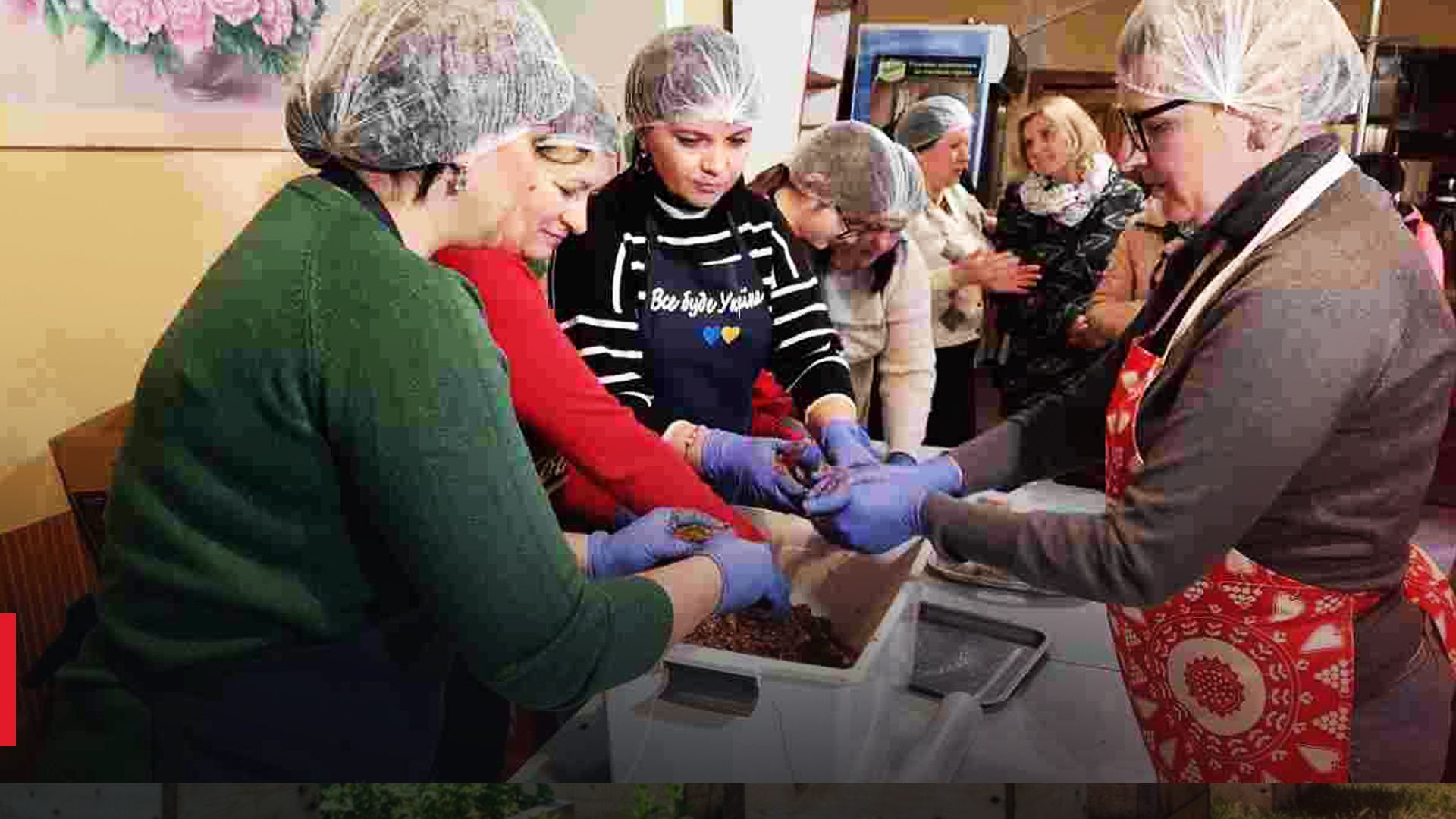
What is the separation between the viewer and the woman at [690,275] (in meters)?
1.05

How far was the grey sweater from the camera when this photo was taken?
68cm

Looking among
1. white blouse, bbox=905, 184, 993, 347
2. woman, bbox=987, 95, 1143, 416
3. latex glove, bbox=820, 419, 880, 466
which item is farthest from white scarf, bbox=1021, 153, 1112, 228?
latex glove, bbox=820, 419, 880, 466

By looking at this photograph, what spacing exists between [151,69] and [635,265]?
51 cm

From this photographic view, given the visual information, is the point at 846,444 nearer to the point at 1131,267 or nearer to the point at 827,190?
the point at 827,190

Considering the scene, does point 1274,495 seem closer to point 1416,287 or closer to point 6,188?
point 1416,287

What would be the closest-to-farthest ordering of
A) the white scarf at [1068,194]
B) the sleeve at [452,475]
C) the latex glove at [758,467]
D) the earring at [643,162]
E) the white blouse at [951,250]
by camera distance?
the sleeve at [452,475], the latex glove at [758,467], the earring at [643,162], the white blouse at [951,250], the white scarf at [1068,194]

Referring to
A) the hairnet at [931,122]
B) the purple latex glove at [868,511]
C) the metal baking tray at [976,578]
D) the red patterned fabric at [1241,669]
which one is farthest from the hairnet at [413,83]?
the hairnet at [931,122]

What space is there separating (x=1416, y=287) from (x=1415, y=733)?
371mm

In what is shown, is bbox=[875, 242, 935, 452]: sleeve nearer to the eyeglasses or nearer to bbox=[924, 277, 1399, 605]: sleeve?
the eyeglasses

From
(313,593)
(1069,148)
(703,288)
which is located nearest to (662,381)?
(703,288)

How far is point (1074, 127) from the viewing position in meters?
1.80

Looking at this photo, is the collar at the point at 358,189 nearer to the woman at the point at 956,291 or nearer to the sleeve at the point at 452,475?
the sleeve at the point at 452,475

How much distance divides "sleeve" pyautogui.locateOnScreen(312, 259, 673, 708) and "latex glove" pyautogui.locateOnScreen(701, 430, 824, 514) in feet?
1.41

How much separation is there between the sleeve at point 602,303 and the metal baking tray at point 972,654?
1.23ft
